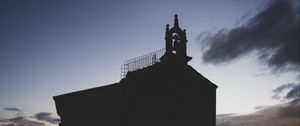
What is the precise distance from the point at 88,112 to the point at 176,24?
10161 mm

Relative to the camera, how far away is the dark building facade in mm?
21781

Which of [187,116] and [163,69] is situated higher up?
[163,69]

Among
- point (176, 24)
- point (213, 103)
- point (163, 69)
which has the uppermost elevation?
point (176, 24)

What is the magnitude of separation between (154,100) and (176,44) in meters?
4.81

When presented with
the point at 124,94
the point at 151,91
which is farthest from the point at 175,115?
the point at 124,94

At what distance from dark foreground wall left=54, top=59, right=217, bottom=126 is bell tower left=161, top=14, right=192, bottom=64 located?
56 centimetres

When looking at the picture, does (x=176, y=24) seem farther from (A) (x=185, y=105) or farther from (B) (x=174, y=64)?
(A) (x=185, y=105)

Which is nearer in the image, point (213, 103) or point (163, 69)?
point (163, 69)

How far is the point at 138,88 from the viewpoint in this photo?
22297mm

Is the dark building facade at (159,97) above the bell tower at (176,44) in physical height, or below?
below

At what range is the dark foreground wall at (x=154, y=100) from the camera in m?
21.8

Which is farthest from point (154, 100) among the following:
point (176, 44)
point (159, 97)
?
point (176, 44)

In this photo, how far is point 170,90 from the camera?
72.8ft

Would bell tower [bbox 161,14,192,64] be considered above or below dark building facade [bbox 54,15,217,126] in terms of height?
above
